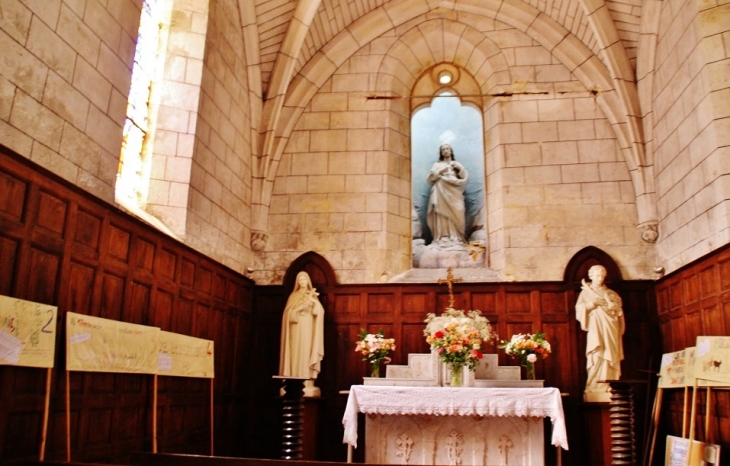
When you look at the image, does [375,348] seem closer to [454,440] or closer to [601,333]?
[454,440]

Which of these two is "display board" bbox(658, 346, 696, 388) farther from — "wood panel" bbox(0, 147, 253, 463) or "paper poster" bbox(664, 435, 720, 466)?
"wood panel" bbox(0, 147, 253, 463)

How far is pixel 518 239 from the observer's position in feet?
31.5

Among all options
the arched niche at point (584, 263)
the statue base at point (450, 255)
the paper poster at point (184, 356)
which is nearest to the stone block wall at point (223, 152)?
the paper poster at point (184, 356)

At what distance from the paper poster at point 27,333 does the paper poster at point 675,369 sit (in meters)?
5.89

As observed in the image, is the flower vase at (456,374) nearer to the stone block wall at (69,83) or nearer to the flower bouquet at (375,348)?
the flower bouquet at (375,348)

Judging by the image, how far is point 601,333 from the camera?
8305 millimetres

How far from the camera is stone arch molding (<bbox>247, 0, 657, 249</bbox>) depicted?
9625 mm

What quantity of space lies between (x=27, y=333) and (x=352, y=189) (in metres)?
6.20

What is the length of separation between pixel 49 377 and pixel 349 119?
6.83 metres

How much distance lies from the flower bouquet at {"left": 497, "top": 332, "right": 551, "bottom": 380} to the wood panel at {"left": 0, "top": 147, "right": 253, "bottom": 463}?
3.84 m

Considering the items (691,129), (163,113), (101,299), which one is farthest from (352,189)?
(101,299)

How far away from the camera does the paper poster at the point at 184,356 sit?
21.3ft

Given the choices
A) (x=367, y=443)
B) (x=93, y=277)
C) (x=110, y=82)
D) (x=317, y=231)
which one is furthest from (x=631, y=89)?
(x=93, y=277)

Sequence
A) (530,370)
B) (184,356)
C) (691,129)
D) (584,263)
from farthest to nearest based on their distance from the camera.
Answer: (584,263) → (530,370) → (691,129) → (184,356)
